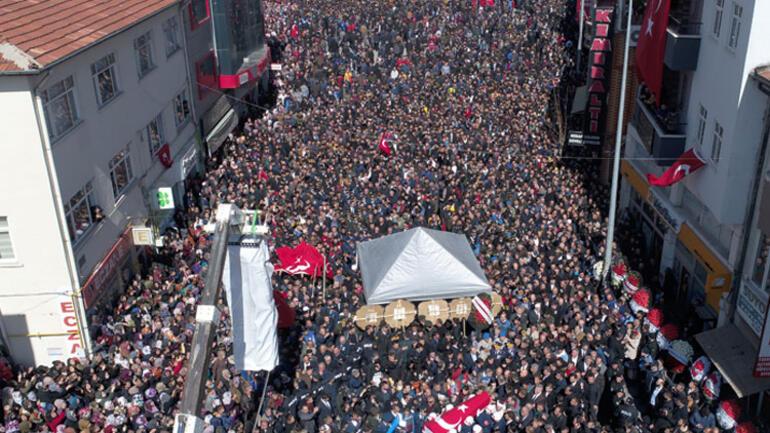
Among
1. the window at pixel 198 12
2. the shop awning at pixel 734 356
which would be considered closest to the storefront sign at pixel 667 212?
the shop awning at pixel 734 356

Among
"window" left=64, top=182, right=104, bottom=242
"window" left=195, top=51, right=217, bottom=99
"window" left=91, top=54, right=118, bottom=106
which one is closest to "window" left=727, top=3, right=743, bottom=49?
"window" left=64, top=182, right=104, bottom=242

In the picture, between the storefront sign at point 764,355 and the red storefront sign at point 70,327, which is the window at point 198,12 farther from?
the storefront sign at point 764,355

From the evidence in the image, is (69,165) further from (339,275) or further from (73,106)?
(339,275)

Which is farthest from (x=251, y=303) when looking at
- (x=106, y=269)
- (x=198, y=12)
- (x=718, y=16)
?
(x=198, y=12)

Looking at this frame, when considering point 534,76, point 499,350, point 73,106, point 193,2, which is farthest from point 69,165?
point 534,76

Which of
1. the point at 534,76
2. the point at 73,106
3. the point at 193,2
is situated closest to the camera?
the point at 73,106

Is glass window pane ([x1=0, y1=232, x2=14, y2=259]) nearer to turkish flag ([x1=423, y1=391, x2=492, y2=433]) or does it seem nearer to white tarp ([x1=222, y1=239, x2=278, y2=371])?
white tarp ([x1=222, y1=239, x2=278, y2=371])
